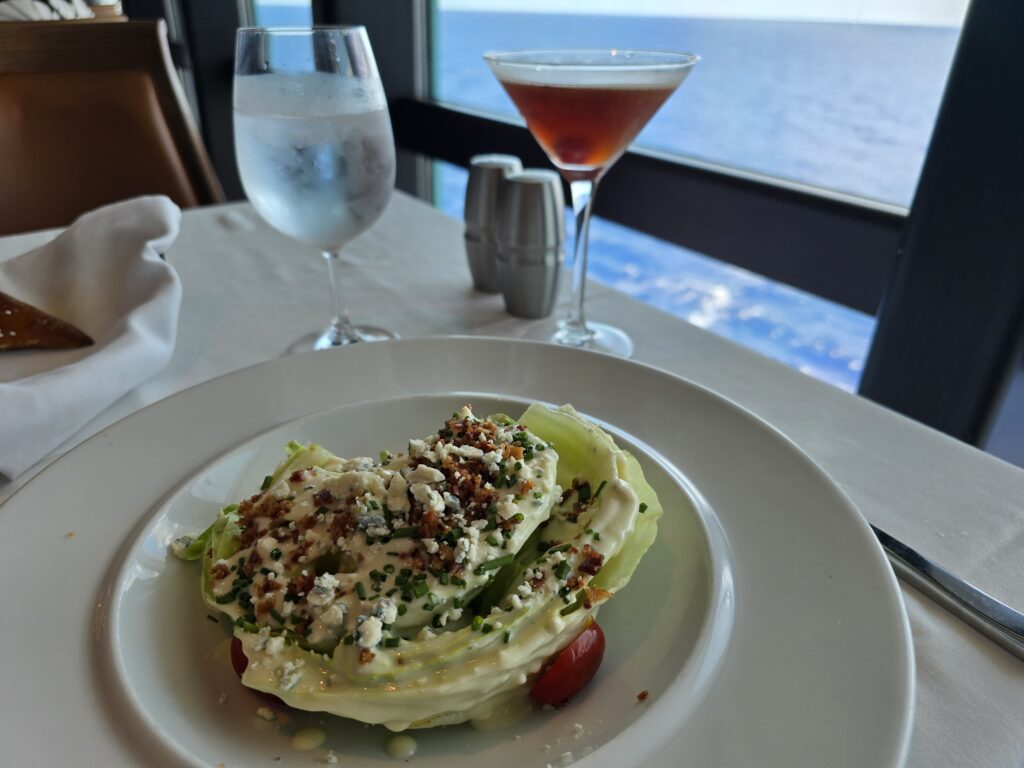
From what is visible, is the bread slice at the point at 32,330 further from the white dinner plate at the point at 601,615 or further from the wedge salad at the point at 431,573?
the wedge salad at the point at 431,573

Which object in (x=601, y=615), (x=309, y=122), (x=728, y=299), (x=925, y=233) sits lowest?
(x=728, y=299)

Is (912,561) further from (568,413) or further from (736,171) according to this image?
(736,171)

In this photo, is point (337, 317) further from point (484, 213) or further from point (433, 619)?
point (433, 619)

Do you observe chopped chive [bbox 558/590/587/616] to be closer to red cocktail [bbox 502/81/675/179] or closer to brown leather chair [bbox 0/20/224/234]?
red cocktail [bbox 502/81/675/179]

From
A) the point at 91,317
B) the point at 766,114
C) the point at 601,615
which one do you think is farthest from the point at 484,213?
the point at 766,114

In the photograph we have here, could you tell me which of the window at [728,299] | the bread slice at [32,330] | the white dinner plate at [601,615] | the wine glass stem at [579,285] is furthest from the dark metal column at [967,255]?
the bread slice at [32,330]

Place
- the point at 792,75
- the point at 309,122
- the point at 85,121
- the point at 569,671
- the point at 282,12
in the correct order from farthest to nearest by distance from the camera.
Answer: the point at 282,12 < the point at 792,75 < the point at 85,121 < the point at 309,122 < the point at 569,671
